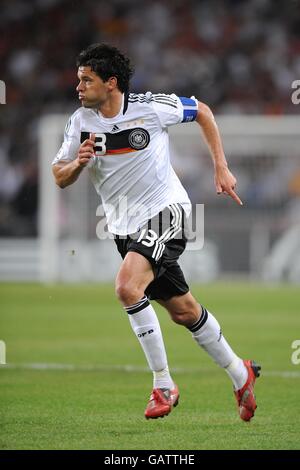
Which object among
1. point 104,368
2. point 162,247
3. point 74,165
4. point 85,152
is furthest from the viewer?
point 104,368

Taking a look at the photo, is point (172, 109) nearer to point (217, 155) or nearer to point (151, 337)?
point (217, 155)

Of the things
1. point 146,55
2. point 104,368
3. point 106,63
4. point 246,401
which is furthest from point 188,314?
point 146,55

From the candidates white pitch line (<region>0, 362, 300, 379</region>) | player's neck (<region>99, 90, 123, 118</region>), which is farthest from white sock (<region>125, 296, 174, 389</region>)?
white pitch line (<region>0, 362, 300, 379</region>)

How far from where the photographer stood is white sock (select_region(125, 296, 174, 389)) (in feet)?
20.2

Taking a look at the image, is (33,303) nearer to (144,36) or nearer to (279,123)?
(279,123)

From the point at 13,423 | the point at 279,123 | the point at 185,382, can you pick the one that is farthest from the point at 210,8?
the point at 13,423

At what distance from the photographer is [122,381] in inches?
335

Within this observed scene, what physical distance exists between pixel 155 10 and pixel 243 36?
223 centimetres

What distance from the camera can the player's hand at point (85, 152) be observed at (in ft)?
19.7

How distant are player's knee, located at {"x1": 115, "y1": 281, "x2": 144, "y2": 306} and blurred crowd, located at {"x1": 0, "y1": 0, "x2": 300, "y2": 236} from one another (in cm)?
1713

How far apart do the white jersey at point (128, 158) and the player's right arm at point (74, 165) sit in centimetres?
8

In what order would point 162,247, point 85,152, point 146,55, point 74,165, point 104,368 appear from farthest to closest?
1. point 146,55
2. point 104,368
3. point 162,247
4. point 74,165
5. point 85,152

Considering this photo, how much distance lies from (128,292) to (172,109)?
4.15ft

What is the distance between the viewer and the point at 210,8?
83.0 ft
